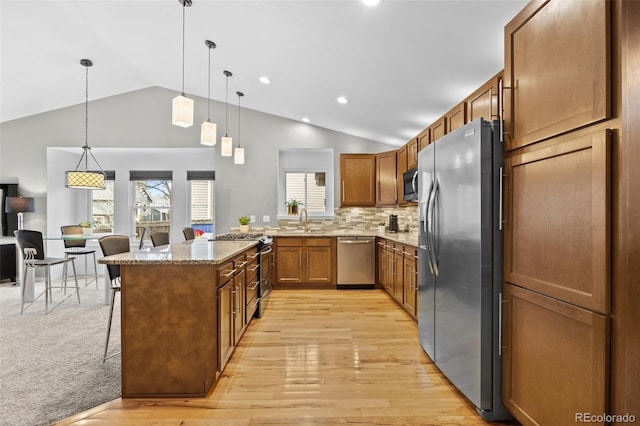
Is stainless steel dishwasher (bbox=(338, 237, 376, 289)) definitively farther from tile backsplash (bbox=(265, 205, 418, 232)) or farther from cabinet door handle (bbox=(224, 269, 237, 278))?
cabinet door handle (bbox=(224, 269, 237, 278))

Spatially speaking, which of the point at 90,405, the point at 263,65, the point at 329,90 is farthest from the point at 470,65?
the point at 90,405

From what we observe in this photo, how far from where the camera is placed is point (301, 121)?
544cm

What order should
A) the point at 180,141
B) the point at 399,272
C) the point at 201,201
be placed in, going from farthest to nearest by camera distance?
the point at 201,201 → the point at 180,141 → the point at 399,272

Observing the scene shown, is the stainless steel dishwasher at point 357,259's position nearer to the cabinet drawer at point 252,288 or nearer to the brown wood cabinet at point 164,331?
the cabinet drawer at point 252,288

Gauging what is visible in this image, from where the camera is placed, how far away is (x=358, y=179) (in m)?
5.20

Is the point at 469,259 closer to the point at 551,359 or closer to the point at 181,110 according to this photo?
the point at 551,359

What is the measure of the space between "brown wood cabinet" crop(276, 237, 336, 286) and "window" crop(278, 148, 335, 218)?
3.08 feet

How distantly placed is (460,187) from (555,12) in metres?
0.94

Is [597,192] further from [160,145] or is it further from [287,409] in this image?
[160,145]

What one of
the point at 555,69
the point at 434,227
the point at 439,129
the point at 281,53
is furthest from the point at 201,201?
the point at 555,69

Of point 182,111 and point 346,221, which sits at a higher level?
point 182,111

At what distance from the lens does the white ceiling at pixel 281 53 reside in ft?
7.76

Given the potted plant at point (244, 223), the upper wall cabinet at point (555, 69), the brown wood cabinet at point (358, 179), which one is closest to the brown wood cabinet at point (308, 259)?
the potted plant at point (244, 223)

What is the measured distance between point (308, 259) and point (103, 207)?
4.52 meters
